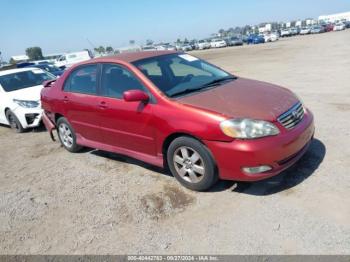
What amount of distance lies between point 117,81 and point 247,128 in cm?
209

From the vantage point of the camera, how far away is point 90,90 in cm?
520

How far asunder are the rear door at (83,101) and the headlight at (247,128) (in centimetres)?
218

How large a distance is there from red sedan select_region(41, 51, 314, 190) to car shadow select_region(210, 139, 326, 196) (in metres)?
0.31

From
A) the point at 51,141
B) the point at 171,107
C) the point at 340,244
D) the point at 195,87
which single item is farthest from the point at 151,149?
the point at 51,141

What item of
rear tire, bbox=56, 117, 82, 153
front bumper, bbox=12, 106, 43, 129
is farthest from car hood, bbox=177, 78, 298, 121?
front bumper, bbox=12, 106, 43, 129

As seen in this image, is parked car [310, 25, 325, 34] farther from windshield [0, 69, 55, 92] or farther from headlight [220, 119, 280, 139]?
headlight [220, 119, 280, 139]

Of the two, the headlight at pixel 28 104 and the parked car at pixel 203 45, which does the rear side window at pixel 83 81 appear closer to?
the headlight at pixel 28 104

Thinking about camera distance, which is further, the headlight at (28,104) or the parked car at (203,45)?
the parked car at (203,45)

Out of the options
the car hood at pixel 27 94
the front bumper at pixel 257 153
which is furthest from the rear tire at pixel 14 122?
the front bumper at pixel 257 153

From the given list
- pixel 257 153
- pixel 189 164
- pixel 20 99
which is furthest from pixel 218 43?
pixel 257 153

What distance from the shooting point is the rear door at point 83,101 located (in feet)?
16.8

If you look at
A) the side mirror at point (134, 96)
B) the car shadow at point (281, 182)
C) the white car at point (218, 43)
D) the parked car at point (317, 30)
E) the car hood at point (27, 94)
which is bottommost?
the parked car at point (317, 30)

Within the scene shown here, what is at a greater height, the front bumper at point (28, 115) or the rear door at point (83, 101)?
the rear door at point (83, 101)

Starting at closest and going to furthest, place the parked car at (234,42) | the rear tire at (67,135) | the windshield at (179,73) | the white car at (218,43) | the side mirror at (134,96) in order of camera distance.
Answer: the side mirror at (134,96)
the windshield at (179,73)
the rear tire at (67,135)
the parked car at (234,42)
the white car at (218,43)
